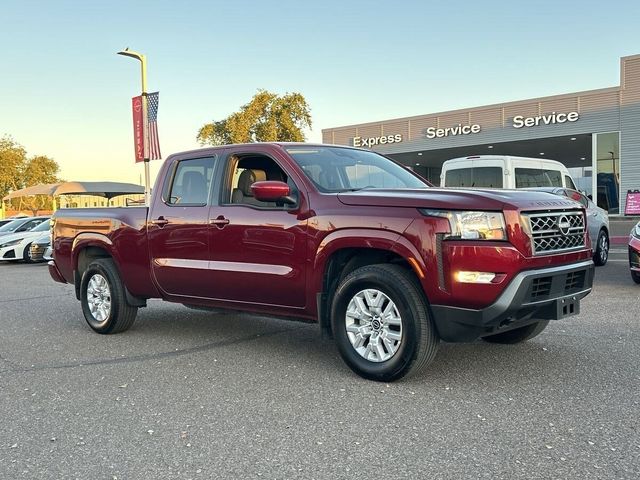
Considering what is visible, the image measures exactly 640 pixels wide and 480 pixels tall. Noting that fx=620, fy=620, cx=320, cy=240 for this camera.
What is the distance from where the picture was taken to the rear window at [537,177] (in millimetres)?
12828

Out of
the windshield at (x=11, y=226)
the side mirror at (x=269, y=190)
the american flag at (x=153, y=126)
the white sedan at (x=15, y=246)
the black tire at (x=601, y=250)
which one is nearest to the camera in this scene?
the side mirror at (x=269, y=190)

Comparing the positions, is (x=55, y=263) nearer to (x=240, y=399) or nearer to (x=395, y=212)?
(x=240, y=399)

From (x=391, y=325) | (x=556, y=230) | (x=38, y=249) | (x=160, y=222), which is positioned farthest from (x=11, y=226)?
(x=556, y=230)

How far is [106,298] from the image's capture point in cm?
666

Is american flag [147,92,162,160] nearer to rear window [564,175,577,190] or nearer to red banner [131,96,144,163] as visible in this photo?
red banner [131,96,144,163]

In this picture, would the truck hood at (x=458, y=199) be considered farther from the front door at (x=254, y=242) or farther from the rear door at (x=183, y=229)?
the rear door at (x=183, y=229)

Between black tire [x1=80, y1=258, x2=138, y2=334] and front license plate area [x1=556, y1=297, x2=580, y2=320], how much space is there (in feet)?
14.1

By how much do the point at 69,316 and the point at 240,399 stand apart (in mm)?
4599

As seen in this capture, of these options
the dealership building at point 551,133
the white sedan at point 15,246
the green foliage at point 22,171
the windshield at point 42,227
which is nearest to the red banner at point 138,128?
the windshield at point 42,227

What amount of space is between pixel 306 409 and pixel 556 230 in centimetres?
217

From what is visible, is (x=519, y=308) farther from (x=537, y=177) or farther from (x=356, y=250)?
(x=537, y=177)

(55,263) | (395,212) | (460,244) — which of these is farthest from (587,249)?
(55,263)

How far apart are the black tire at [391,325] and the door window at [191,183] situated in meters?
1.84

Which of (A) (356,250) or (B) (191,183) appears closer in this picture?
(A) (356,250)
